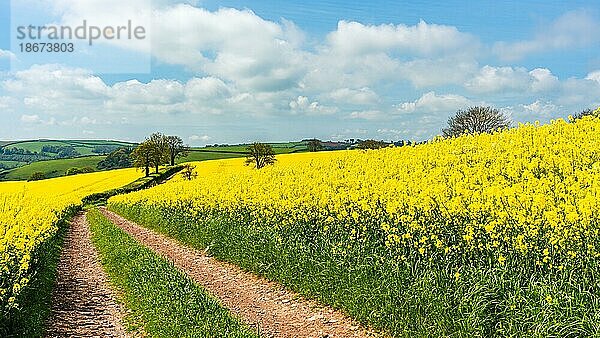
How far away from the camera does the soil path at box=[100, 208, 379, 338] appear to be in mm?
8523

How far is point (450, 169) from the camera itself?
37.9 ft

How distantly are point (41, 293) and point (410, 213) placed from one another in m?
7.54

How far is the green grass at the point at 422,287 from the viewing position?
5742 mm

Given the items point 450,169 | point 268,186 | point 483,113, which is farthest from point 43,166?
point 450,169

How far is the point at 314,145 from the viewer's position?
8631 cm

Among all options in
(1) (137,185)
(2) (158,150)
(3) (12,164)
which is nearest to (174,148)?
(2) (158,150)

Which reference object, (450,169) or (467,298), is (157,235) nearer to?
(450,169)

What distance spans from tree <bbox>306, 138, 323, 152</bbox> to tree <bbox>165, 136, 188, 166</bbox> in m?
23.4

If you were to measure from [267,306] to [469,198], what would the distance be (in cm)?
419

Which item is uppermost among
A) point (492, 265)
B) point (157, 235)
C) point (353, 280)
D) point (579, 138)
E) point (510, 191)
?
point (579, 138)

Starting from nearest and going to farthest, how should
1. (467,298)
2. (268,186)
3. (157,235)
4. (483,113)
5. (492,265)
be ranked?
1. (467,298)
2. (492,265)
3. (268,186)
4. (157,235)
5. (483,113)

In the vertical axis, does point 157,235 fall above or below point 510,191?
below

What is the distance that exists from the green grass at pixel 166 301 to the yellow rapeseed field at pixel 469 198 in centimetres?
282

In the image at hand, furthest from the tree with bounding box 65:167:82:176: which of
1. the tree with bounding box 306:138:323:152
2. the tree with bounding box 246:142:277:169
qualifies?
the tree with bounding box 246:142:277:169
